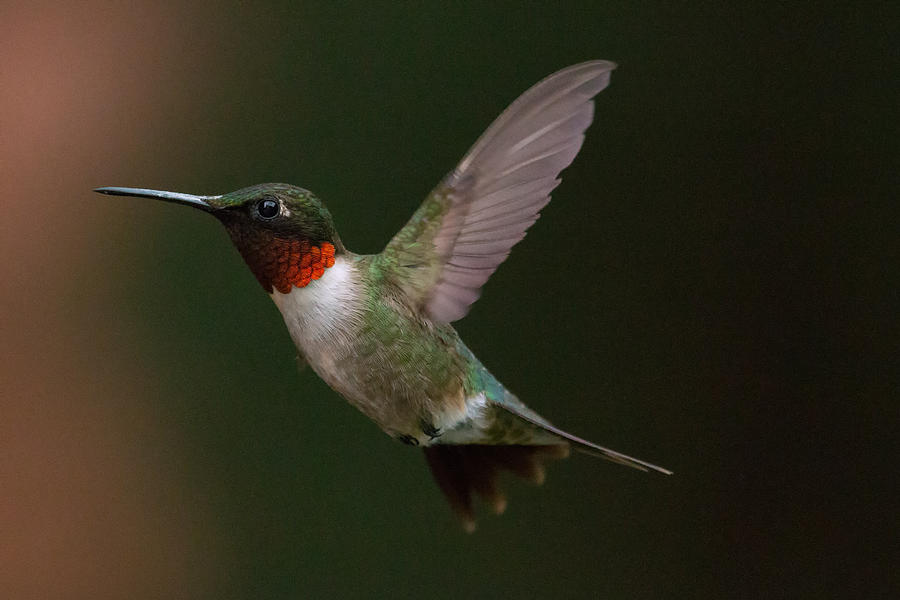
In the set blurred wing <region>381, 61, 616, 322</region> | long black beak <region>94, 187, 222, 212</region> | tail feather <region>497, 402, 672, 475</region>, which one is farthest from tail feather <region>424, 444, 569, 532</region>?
long black beak <region>94, 187, 222, 212</region>

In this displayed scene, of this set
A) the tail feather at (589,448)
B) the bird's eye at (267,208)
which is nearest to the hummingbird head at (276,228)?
the bird's eye at (267,208)

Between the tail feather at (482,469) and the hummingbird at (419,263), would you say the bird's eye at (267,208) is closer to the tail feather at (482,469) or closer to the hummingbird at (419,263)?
the hummingbird at (419,263)

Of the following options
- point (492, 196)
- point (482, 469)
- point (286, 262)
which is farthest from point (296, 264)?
point (482, 469)

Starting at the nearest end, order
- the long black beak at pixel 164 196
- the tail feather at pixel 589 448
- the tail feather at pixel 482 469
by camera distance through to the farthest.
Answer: the long black beak at pixel 164 196, the tail feather at pixel 589 448, the tail feather at pixel 482 469

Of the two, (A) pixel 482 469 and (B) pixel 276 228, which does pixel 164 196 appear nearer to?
(B) pixel 276 228

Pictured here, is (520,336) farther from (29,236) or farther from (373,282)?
(373,282)

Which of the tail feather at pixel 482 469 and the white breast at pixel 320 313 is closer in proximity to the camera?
the white breast at pixel 320 313

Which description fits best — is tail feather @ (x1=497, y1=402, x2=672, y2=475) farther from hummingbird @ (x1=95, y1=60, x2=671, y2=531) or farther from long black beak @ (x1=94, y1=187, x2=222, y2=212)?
long black beak @ (x1=94, y1=187, x2=222, y2=212)

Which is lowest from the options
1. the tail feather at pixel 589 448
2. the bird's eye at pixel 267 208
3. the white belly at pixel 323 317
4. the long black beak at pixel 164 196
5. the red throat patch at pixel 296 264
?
the tail feather at pixel 589 448

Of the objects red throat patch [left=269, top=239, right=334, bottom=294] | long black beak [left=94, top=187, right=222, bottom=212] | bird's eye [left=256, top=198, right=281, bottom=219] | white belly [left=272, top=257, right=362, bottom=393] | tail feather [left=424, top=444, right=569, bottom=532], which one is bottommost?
tail feather [left=424, top=444, right=569, bottom=532]
